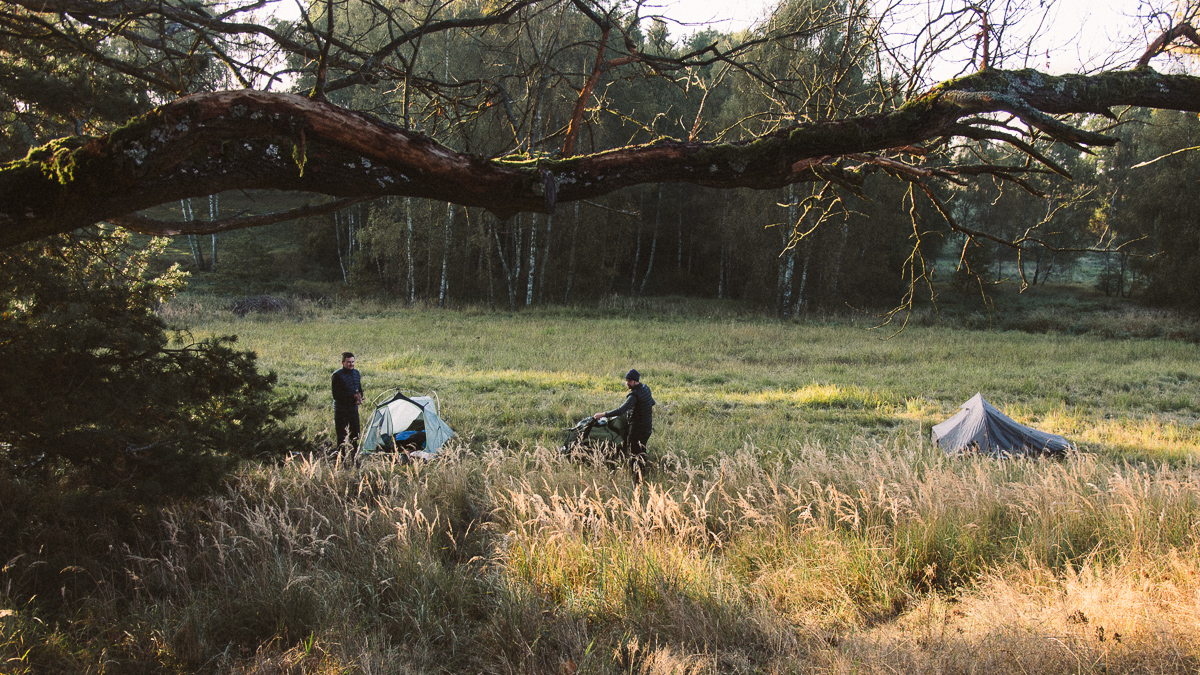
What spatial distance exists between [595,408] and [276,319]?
17.3 metres

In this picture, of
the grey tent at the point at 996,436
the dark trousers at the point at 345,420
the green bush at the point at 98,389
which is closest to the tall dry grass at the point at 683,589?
the green bush at the point at 98,389

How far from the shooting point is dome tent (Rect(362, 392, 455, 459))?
25.8ft

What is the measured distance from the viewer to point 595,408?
33.3ft

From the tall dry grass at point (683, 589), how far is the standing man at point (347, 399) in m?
2.60

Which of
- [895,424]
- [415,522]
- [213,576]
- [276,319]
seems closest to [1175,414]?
[895,424]

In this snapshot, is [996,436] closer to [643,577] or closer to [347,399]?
[643,577]

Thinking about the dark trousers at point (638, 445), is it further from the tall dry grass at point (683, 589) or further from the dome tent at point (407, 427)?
the dome tent at point (407, 427)

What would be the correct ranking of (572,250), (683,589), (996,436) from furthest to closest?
(572,250) → (996,436) → (683,589)

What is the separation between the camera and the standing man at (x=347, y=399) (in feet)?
25.8

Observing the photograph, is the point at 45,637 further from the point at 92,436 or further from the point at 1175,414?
the point at 1175,414

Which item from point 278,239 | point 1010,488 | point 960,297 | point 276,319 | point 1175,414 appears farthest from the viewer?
point 278,239

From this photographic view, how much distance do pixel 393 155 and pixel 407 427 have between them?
5.83m

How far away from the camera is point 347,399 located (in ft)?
26.0

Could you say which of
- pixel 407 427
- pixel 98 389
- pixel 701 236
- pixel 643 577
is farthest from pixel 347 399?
pixel 701 236
